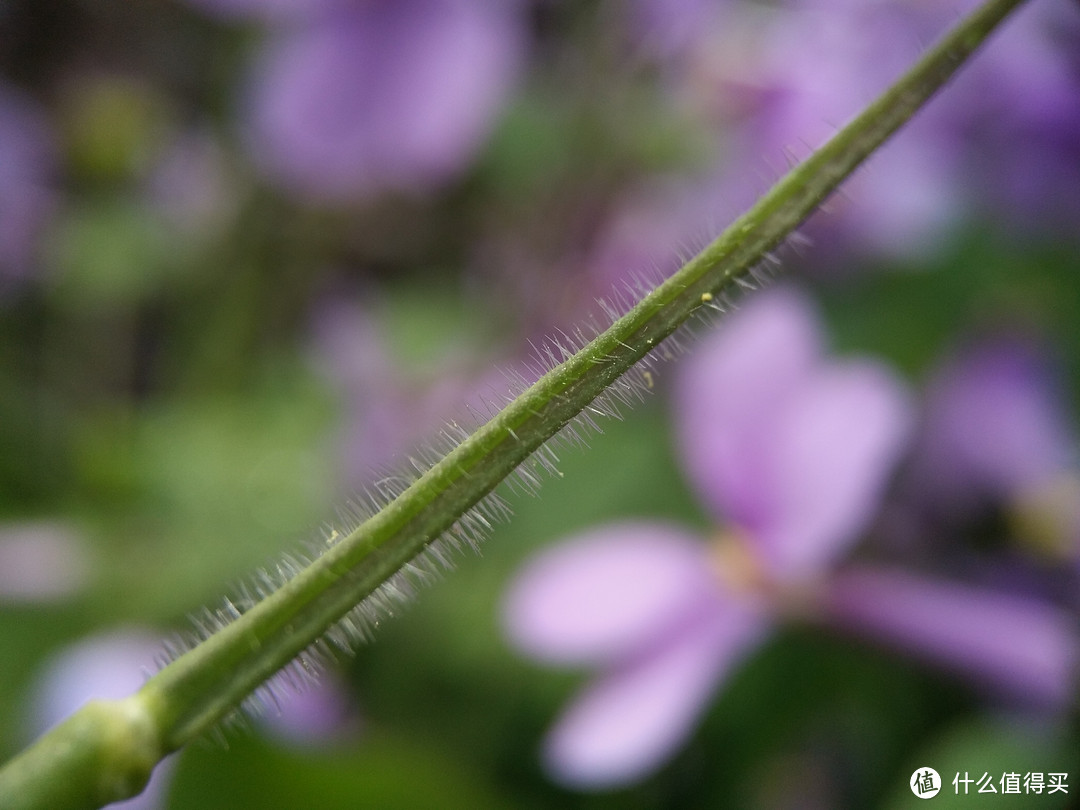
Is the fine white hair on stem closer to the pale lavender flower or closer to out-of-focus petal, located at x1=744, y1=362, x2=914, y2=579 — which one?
out-of-focus petal, located at x1=744, y1=362, x2=914, y2=579

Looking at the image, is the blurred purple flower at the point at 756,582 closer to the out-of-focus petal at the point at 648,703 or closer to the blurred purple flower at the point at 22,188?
the out-of-focus petal at the point at 648,703

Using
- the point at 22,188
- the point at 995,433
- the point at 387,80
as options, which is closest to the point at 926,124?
the point at 995,433

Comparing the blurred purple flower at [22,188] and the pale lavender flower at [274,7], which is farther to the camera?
the blurred purple flower at [22,188]

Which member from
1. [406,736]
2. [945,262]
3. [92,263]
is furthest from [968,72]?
[92,263]

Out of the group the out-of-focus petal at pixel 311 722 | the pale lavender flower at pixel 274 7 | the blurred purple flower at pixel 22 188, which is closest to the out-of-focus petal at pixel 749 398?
the out-of-focus petal at pixel 311 722

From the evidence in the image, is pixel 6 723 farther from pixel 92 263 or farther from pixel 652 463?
pixel 92 263

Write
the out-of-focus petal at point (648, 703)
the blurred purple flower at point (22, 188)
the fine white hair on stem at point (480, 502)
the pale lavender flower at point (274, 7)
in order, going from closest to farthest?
the fine white hair on stem at point (480, 502), the out-of-focus petal at point (648, 703), the pale lavender flower at point (274, 7), the blurred purple flower at point (22, 188)

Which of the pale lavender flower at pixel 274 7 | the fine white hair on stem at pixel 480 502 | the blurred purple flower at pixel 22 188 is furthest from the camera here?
the blurred purple flower at pixel 22 188

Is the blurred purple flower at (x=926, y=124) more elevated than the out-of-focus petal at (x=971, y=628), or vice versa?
the blurred purple flower at (x=926, y=124)

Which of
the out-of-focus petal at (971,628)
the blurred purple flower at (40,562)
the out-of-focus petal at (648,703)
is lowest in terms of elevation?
the out-of-focus petal at (971,628)
